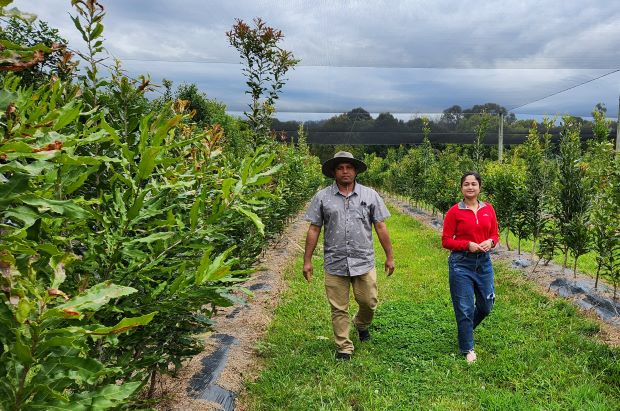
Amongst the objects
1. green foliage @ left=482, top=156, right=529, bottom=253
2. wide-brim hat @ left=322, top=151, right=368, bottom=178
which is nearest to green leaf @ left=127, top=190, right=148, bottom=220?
wide-brim hat @ left=322, top=151, right=368, bottom=178

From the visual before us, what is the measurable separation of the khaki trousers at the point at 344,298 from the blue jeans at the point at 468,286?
2.37 feet

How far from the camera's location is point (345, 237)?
14.6ft

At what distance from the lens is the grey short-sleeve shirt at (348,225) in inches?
175

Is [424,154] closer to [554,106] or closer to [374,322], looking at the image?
[554,106]

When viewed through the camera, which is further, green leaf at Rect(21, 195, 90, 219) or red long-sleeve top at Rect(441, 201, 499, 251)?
red long-sleeve top at Rect(441, 201, 499, 251)

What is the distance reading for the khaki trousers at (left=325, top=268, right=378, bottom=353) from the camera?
4.40m

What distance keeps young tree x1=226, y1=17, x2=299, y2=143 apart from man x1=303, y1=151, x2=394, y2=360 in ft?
7.85

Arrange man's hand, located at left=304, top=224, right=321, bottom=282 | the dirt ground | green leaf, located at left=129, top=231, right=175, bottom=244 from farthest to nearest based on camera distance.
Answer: man's hand, located at left=304, top=224, right=321, bottom=282
the dirt ground
green leaf, located at left=129, top=231, right=175, bottom=244

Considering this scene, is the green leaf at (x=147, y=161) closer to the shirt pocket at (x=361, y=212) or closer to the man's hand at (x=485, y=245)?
the shirt pocket at (x=361, y=212)

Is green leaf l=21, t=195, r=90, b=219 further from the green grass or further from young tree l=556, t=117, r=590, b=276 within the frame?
young tree l=556, t=117, r=590, b=276

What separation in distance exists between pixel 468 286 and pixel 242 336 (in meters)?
2.16

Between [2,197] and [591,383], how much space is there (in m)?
4.19

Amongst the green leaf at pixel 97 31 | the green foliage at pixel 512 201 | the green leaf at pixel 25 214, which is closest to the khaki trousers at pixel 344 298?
the green leaf at pixel 97 31

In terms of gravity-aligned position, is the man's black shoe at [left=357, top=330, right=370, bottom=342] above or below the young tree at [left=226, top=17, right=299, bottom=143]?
below
